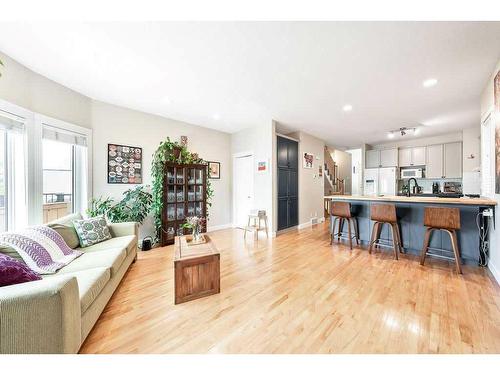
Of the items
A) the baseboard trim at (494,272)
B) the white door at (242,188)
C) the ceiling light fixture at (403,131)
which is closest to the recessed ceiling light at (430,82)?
the ceiling light fixture at (403,131)

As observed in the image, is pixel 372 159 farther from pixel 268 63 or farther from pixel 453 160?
pixel 268 63

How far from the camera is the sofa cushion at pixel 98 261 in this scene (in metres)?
1.86

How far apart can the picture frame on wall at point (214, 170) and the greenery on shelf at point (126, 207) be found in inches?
64.8

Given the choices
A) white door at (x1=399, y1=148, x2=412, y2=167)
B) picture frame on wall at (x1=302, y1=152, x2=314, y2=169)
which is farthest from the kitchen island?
white door at (x1=399, y1=148, x2=412, y2=167)

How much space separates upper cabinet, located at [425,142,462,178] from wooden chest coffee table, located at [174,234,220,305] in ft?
20.8

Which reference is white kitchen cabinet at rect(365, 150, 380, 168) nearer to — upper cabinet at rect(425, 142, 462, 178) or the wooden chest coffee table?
upper cabinet at rect(425, 142, 462, 178)

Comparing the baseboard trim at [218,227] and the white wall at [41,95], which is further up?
the white wall at [41,95]

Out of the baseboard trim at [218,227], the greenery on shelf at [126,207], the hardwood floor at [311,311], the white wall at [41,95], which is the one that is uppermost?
the white wall at [41,95]

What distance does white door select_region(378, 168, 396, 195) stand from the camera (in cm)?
597

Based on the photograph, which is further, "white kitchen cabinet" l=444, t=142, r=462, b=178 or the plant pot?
"white kitchen cabinet" l=444, t=142, r=462, b=178

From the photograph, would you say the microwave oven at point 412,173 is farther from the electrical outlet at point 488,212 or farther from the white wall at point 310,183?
the electrical outlet at point 488,212

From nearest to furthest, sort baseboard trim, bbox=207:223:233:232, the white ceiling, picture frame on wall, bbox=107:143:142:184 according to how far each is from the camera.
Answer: the white ceiling → picture frame on wall, bbox=107:143:142:184 → baseboard trim, bbox=207:223:233:232

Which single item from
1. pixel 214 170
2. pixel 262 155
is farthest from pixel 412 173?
pixel 214 170

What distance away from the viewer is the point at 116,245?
2432 millimetres
